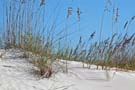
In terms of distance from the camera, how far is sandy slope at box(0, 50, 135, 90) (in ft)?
10.2

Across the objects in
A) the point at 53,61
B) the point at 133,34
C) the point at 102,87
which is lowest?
the point at 102,87

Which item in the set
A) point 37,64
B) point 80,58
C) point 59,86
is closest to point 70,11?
point 80,58

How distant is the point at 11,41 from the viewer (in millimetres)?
4312

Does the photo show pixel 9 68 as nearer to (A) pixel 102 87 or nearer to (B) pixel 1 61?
(B) pixel 1 61

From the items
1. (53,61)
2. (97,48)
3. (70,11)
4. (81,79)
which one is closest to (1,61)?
(53,61)

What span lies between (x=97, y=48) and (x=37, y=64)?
4.97 ft

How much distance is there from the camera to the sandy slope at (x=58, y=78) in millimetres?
3100

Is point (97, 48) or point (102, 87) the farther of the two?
point (97, 48)

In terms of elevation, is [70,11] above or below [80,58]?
above

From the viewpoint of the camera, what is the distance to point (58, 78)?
3361 millimetres

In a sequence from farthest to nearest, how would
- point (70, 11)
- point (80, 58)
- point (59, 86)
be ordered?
1. point (80, 58)
2. point (70, 11)
3. point (59, 86)

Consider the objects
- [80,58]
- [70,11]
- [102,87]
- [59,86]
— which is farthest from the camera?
[80,58]

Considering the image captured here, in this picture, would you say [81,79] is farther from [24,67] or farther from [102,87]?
[24,67]

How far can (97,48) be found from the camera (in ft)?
15.8
